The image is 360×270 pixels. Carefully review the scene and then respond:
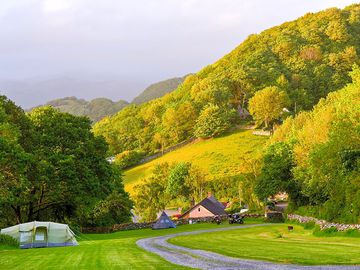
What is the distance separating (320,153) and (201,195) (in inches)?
2364

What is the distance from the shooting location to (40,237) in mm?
43094

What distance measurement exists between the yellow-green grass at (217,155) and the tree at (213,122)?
2.77 metres

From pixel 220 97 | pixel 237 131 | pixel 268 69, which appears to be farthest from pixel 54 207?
pixel 268 69

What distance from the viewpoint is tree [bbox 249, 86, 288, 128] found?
14700cm

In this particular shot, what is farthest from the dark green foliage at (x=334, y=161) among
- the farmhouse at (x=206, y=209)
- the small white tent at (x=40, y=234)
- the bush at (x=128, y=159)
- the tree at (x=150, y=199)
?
the bush at (x=128, y=159)

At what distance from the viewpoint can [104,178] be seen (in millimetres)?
56031

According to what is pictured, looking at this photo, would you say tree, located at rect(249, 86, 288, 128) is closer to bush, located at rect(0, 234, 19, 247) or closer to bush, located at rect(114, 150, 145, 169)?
bush, located at rect(114, 150, 145, 169)

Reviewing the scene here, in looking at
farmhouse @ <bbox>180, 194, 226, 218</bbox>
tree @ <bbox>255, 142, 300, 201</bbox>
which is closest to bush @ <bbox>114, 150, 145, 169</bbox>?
farmhouse @ <bbox>180, 194, 226, 218</bbox>

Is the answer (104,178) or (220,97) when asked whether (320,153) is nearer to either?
(104,178)

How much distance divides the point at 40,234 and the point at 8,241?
2.98 m

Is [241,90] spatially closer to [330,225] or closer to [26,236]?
[330,225]

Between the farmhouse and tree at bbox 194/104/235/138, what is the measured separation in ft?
186

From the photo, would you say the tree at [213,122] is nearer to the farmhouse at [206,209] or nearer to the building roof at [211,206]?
the building roof at [211,206]

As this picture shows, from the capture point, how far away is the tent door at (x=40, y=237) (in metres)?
42.9
